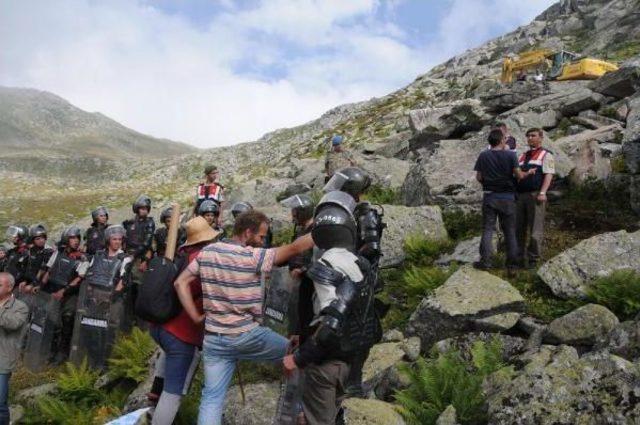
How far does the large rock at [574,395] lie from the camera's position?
163 inches

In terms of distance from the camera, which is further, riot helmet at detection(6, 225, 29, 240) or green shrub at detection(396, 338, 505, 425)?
riot helmet at detection(6, 225, 29, 240)

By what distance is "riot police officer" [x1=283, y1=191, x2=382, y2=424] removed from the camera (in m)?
4.38

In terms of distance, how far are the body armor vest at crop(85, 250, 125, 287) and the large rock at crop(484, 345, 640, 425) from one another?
7.51 m

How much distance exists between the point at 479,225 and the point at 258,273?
7915mm

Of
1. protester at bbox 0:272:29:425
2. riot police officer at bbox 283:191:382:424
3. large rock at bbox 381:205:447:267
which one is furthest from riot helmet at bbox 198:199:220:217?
riot police officer at bbox 283:191:382:424

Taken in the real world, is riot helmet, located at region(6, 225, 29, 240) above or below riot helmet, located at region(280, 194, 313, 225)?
below

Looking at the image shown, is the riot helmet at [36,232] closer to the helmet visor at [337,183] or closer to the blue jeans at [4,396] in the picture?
the blue jeans at [4,396]

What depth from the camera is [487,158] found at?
915cm

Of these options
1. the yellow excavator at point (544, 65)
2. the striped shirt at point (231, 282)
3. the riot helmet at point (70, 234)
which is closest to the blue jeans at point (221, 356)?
the striped shirt at point (231, 282)

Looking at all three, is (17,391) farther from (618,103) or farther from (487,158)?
(618,103)

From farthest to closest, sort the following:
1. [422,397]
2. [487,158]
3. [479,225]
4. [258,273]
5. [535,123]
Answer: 1. [535,123]
2. [479,225]
3. [487,158]
4. [422,397]
5. [258,273]

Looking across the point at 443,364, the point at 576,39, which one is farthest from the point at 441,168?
the point at 576,39

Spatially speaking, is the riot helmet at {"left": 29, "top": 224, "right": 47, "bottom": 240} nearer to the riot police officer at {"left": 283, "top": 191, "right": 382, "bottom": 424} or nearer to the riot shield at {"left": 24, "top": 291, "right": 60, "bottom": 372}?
the riot shield at {"left": 24, "top": 291, "right": 60, "bottom": 372}

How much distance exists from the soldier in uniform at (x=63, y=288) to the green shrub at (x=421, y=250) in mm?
6751
